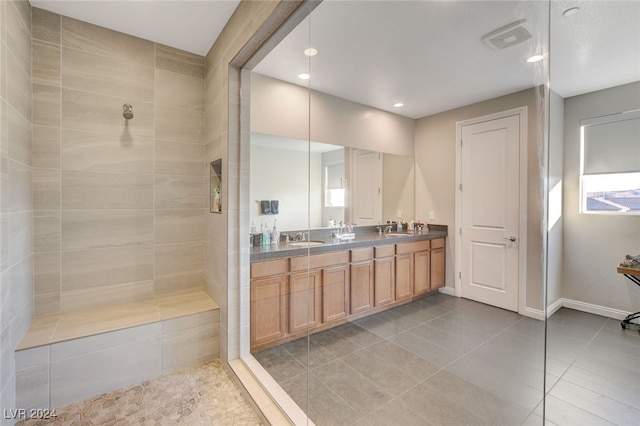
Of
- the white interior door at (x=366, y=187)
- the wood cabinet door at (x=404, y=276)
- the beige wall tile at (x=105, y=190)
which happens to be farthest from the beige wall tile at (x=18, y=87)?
the wood cabinet door at (x=404, y=276)

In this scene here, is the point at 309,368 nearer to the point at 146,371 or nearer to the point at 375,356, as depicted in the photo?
the point at 375,356

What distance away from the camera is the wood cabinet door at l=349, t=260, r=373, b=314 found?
9.45 ft

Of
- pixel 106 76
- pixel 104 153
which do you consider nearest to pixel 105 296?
pixel 104 153

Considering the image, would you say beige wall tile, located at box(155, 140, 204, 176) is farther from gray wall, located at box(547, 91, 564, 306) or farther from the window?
the window

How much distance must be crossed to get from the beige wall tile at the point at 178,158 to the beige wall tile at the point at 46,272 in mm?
1008

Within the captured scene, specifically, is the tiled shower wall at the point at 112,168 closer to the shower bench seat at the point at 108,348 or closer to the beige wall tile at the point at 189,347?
the shower bench seat at the point at 108,348

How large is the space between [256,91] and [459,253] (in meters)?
2.22

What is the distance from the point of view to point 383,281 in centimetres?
296

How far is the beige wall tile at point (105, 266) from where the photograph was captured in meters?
2.22

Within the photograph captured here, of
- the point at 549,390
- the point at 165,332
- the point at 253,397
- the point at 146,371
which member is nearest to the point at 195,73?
the point at 165,332

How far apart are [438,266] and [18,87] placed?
325 cm

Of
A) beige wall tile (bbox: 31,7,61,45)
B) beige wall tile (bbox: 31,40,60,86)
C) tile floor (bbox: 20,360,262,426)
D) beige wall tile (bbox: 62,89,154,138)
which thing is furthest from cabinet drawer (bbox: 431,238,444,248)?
beige wall tile (bbox: 31,7,61,45)

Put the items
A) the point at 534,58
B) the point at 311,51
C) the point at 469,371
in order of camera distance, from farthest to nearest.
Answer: the point at 311,51 < the point at 469,371 < the point at 534,58

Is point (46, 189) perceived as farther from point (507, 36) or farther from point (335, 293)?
point (507, 36)
